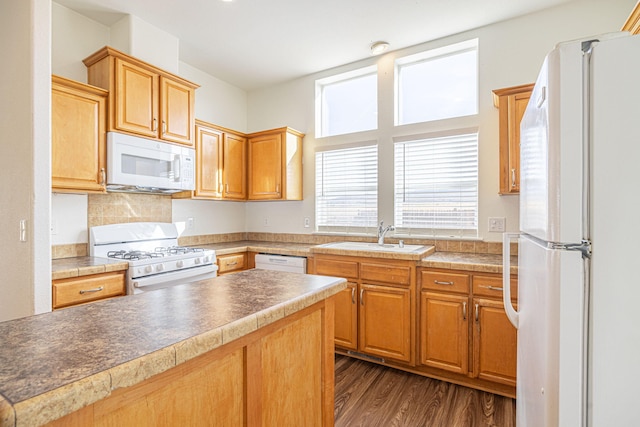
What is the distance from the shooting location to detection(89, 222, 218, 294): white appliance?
236 centimetres

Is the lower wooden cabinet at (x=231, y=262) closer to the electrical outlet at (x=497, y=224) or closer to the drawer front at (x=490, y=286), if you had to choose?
the drawer front at (x=490, y=286)

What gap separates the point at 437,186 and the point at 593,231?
2.38 meters

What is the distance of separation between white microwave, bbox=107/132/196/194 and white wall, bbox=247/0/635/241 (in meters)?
1.39

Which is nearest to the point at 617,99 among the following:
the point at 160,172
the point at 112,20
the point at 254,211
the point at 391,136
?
the point at 391,136

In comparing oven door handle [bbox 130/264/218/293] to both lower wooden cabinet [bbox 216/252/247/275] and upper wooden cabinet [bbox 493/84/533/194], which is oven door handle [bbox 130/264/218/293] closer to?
lower wooden cabinet [bbox 216/252/247/275]

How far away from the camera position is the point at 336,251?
2844 mm

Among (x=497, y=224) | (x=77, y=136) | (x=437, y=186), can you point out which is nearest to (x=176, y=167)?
(x=77, y=136)

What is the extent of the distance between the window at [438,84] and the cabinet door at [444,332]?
67.1 inches

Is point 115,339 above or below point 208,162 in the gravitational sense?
below

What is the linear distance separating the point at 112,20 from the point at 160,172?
1.35m

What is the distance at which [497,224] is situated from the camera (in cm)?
274

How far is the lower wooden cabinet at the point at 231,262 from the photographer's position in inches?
125

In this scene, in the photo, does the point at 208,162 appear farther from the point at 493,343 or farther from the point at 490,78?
the point at 493,343

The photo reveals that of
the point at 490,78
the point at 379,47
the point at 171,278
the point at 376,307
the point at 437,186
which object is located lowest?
the point at 376,307
